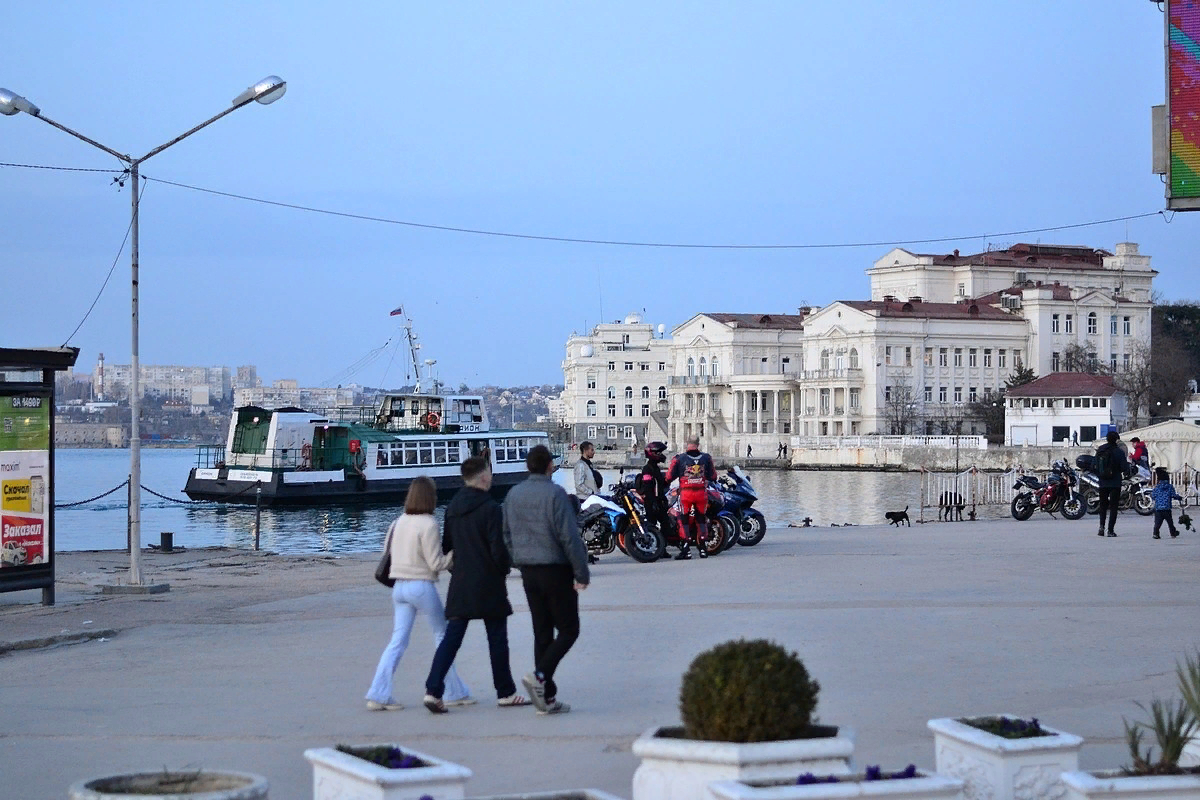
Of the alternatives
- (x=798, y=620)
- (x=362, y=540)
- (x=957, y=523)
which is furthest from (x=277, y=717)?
(x=362, y=540)

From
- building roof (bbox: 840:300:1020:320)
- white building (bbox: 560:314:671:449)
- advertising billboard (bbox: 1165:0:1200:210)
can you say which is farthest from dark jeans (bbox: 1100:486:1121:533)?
white building (bbox: 560:314:671:449)

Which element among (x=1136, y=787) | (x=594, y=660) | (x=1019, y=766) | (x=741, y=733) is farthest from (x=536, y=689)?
(x=1136, y=787)

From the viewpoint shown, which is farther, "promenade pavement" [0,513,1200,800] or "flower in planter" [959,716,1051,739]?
"promenade pavement" [0,513,1200,800]

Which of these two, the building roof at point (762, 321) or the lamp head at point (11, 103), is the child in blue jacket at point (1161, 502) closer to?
the lamp head at point (11, 103)

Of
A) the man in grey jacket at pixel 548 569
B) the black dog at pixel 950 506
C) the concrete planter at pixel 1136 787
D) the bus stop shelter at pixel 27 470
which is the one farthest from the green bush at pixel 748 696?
the black dog at pixel 950 506

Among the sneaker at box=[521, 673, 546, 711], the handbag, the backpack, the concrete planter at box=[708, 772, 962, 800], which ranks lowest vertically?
the sneaker at box=[521, 673, 546, 711]

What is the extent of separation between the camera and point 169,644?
11.8 metres

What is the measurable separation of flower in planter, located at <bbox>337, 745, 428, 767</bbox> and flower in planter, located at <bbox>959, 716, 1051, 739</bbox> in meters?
2.34

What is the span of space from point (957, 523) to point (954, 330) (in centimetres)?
8614

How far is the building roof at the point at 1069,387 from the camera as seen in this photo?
8931 cm

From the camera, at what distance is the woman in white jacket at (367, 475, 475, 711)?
8531 millimetres

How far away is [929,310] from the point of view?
112 meters

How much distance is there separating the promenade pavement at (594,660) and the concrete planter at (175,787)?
1.47m

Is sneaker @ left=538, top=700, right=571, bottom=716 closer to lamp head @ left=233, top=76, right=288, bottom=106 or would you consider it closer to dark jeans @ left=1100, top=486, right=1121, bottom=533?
lamp head @ left=233, top=76, right=288, bottom=106
